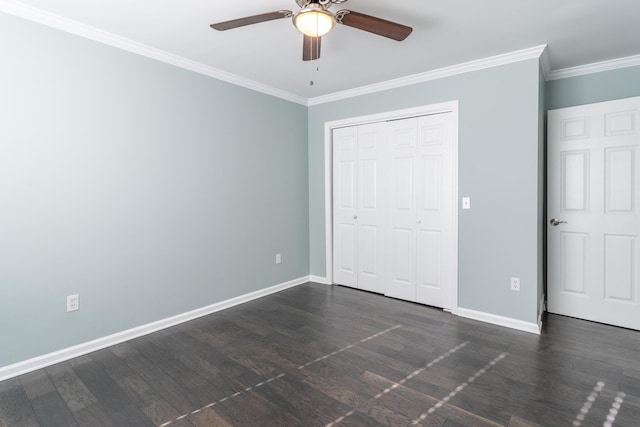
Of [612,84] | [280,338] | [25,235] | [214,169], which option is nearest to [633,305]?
[612,84]

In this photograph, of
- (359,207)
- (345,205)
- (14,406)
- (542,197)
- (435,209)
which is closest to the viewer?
(14,406)

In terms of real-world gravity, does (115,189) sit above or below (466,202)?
above

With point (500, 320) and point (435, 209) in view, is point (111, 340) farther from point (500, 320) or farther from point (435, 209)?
point (500, 320)

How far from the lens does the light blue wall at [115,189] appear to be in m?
2.30

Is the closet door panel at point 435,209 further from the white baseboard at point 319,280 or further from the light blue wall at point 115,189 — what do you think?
the light blue wall at point 115,189

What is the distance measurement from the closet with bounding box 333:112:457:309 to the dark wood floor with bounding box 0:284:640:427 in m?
0.70

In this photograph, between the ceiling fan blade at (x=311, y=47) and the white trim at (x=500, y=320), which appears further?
the white trim at (x=500, y=320)

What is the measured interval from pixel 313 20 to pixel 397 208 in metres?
2.45

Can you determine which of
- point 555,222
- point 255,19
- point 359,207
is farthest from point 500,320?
point 255,19

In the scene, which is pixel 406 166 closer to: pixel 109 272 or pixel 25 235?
pixel 109 272

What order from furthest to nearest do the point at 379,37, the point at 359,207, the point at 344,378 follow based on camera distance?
the point at 359,207 → the point at 379,37 → the point at 344,378

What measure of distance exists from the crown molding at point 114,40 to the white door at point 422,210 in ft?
5.93

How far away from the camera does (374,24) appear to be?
77.0 inches

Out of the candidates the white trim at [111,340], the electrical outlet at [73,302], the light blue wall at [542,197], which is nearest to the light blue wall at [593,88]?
the light blue wall at [542,197]
